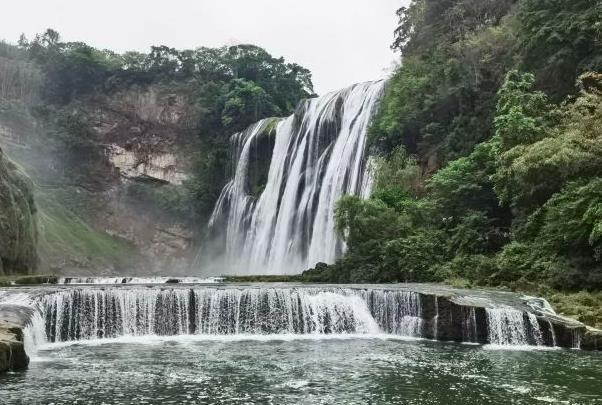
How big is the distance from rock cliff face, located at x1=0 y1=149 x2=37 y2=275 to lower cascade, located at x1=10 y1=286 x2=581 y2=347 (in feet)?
48.0

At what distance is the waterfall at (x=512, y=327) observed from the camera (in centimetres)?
1553

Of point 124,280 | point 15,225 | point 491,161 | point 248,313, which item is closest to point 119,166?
point 15,225

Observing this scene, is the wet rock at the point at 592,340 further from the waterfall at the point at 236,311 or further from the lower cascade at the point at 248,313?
the waterfall at the point at 236,311

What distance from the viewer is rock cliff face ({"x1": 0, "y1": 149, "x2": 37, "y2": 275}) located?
100ft

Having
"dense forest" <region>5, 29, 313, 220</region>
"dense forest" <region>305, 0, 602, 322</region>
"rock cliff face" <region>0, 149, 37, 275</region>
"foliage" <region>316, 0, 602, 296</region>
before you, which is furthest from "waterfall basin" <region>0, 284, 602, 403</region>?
"dense forest" <region>5, 29, 313, 220</region>

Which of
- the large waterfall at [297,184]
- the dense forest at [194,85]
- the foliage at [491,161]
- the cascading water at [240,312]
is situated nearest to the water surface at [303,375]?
the cascading water at [240,312]

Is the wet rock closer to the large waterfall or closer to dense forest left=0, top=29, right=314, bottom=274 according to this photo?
the large waterfall

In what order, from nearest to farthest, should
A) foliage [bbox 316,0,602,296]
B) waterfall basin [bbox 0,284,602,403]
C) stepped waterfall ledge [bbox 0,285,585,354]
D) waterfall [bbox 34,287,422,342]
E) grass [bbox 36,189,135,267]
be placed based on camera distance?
waterfall basin [bbox 0,284,602,403] → stepped waterfall ledge [bbox 0,285,585,354] → waterfall [bbox 34,287,422,342] → foliage [bbox 316,0,602,296] → grass [bbox 36,189,135,267]

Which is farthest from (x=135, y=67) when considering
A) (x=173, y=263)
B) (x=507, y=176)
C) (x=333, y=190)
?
(x=507, y=176)

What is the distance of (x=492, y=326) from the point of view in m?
15.8

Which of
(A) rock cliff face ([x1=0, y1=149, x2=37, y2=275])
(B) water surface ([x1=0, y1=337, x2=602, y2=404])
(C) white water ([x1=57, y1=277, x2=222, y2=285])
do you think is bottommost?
(B) water surface ([x1=0, y1=337, x2=602, y2=404])

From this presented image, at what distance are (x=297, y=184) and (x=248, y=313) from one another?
21084mm

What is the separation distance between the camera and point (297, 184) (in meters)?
38.6

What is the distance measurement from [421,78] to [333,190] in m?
7.80
